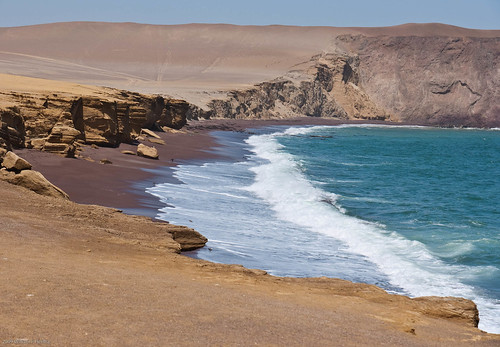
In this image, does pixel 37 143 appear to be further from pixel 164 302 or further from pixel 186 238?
pixel 164 302

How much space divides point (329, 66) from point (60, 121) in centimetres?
12073

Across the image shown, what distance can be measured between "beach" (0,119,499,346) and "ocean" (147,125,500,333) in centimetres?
270

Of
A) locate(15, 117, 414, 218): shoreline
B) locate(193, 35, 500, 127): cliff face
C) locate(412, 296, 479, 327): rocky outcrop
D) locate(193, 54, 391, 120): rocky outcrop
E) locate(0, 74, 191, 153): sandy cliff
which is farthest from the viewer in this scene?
locate(193, 35, 500, 127): cliff face

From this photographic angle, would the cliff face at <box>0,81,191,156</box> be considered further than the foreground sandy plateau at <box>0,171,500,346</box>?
Yes

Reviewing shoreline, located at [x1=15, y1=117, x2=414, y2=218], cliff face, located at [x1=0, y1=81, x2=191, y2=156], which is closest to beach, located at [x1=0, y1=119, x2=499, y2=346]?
shoreline, located at [x1=15, y1=117, x2=414, y2=218]

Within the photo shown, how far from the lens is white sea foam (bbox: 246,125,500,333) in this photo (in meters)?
14.2

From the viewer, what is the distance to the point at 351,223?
70.3 ft

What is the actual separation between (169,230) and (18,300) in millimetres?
7240

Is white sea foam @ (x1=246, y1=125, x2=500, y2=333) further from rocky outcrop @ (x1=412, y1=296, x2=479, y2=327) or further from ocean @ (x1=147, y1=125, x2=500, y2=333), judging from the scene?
rocky outcrop @ (x1=412, y1=296, x2=479, y2=327)

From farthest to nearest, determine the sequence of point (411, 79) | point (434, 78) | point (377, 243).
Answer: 1. point (411, 79)
2. point (434, 78)
3. point (377, 243)

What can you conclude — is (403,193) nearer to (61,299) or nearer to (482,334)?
(482,334)

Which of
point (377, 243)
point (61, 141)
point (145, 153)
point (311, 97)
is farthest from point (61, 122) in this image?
point (311, 97)

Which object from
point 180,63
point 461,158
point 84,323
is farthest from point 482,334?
point 180,63

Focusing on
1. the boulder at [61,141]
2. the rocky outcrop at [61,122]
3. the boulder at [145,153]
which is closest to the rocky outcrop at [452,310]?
the rocky outcrop at [61,122]
